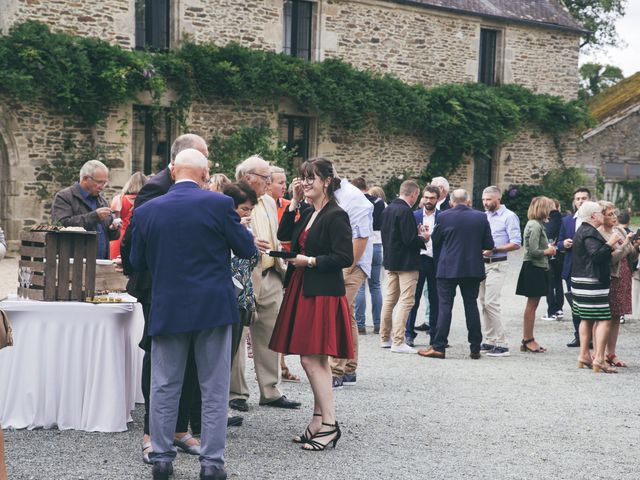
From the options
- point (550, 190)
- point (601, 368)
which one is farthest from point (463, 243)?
point (550, 190)

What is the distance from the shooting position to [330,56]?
20078 mm

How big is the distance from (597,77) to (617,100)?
17.3 meters

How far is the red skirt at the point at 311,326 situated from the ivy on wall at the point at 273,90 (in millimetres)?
11263

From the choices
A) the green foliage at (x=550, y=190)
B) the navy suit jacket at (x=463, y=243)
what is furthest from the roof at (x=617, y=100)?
the navy suit jacket at (x=463, y=243)

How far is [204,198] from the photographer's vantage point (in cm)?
481

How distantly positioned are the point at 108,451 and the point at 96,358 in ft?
2.21

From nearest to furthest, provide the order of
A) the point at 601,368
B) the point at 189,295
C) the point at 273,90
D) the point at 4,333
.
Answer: the point at 4,333 → the point at 189,295 → the point at 601,368 → the point at 273,90

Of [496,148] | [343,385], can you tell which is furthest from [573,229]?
[496,148]

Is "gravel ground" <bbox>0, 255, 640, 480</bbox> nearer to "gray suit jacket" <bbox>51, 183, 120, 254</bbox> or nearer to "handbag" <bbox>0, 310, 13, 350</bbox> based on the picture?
"handbag" <bbox>0, 310, 13, 350</bbox>

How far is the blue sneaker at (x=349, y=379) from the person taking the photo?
775 centimetres

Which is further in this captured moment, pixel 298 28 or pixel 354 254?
pixel 298 28

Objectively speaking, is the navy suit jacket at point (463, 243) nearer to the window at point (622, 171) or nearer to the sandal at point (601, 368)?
the sandal at point (601, 368)

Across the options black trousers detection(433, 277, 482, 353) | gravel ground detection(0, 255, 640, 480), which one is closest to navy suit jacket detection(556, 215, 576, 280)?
black trousers detection(433, 277, 482, 353)

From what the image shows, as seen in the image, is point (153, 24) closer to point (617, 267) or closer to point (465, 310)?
point (465, 310)
